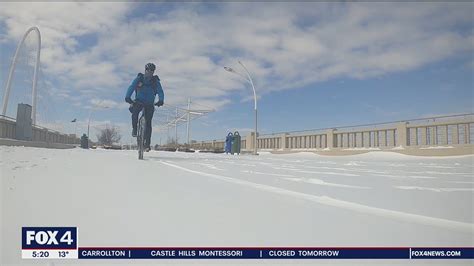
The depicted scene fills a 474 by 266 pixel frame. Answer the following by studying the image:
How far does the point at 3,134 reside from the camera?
426 inches

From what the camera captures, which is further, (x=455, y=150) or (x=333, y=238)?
(x=455, y=150)

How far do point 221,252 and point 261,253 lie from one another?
0.16m

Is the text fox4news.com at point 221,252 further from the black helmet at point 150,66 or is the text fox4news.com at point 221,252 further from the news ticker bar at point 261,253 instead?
the black helmet at point 150,66

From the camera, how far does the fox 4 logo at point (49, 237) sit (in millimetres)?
1312

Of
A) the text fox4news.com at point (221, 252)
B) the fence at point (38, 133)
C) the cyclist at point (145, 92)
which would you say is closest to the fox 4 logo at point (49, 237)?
the text fox4news.com at point (221, 252)

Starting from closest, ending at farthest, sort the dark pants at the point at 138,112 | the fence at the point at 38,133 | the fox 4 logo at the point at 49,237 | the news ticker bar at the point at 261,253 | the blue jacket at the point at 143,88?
the news ticker bar at the point at 261,253 → the fox 4 logo at the point at 49,237 → the blue jacket at the point at 143,88 → the dark pants at the point at 138,112 → the fence at the point at 38,133

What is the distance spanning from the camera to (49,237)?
4.55 feet

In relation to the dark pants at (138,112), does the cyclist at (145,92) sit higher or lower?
higher

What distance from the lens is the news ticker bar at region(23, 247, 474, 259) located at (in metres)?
1.21

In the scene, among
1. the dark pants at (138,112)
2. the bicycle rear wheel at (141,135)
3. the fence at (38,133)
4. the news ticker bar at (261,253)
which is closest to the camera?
the news ticker bar at (261,253)

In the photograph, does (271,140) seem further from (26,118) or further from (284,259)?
(284,259)

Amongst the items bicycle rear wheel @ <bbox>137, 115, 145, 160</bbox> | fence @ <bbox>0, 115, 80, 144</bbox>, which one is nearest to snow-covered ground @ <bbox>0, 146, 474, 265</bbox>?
bicycle rear wheel @ <bbox>137, 115, 145, 160</bbox>

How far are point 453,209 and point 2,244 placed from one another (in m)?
2.31

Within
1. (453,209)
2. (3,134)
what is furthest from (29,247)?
(3,134)
